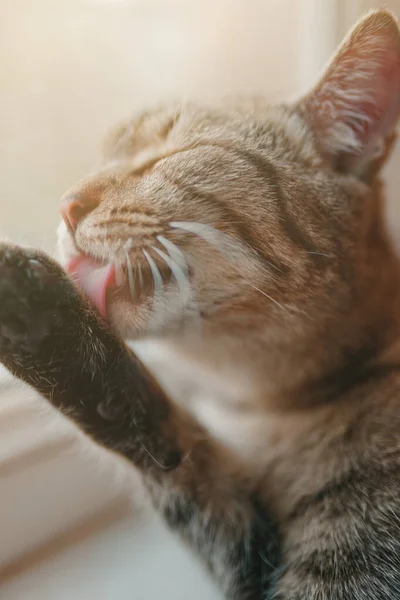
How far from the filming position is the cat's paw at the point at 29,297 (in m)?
0.36

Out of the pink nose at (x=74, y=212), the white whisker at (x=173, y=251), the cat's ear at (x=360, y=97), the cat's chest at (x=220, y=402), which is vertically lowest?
the cat's chest at (x=220, y=402)

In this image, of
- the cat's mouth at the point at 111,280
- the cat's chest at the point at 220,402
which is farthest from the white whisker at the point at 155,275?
the cat's chest at the point at 220,402

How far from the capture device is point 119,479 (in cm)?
56

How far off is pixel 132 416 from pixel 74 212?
Result: 0.17 meters

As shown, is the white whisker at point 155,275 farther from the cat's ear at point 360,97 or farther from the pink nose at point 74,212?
the cat's ear at point 360,97

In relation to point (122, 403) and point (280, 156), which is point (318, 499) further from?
point (280, 156)

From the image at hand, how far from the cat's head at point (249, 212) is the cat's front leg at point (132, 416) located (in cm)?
3

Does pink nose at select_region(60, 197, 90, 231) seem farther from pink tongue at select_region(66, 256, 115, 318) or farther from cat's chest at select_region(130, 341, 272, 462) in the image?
cat's chest at select_region(130, 341, 272, 462)

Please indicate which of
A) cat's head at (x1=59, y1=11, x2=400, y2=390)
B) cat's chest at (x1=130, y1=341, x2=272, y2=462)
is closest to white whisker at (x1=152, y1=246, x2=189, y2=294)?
cat's head at (x1=59, y1=11, x2=400, y2=390)

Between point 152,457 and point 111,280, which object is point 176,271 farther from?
point 152,457

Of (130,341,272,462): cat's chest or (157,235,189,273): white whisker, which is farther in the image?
(130,341,272,462): cat's chest

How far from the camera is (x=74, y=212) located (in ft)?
1.34

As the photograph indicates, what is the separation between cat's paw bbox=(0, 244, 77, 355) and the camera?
0.36 m

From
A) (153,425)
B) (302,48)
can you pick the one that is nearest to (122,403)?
(153,425)
